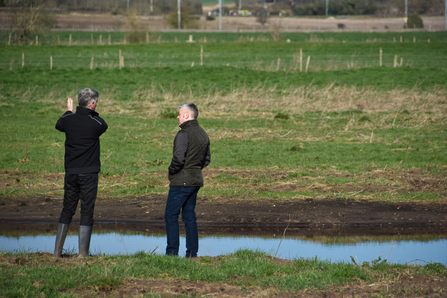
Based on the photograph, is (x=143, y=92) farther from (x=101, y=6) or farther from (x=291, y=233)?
(x=101, y=6)

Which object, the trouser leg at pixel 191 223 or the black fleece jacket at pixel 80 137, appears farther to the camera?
the trouser leg at pixel 191 223

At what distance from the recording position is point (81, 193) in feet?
21.6

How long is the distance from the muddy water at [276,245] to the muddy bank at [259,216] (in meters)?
0.28

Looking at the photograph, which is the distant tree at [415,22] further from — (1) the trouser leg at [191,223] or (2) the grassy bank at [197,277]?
(2) the grassy bank at [197,277]

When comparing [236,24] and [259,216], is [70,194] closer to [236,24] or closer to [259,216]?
[259,216]

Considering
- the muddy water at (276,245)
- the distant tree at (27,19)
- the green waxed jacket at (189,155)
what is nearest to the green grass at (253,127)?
the muddy water at (276,245)

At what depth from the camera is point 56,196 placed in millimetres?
11008

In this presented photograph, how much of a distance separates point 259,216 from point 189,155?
11.0 feet

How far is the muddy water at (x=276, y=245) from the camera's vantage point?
7727 millimetres

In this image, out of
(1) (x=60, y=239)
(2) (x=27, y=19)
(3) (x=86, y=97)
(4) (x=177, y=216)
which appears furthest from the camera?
(2) (x=27, y=19)

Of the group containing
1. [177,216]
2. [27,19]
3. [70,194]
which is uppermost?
[27,19]

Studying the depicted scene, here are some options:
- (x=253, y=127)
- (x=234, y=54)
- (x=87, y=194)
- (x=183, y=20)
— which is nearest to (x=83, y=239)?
(x=87, y=194)

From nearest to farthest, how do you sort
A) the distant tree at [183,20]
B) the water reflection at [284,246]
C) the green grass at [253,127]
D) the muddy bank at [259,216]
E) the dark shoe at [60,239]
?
the dark shoe at [60,239] → the water reflection at [284,246] → the muddy bank at [259,216] → the green grass at [253,127] → the distant tree at [183,20]

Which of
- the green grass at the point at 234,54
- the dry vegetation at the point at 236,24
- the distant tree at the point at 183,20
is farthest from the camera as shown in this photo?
the distant tree at the point at 183,20
